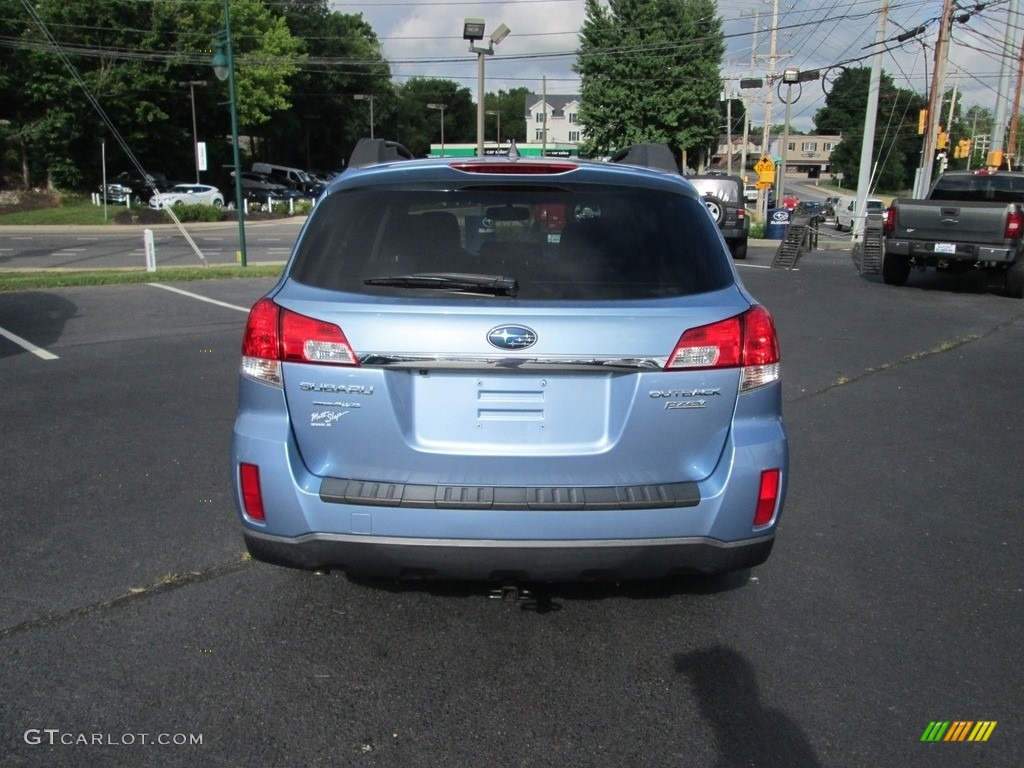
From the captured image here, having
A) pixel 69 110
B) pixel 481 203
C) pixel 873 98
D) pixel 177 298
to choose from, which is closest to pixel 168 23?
pixel 69 110

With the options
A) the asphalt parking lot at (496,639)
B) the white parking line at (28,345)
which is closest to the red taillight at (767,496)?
the asphalt parking lot at (496,639)

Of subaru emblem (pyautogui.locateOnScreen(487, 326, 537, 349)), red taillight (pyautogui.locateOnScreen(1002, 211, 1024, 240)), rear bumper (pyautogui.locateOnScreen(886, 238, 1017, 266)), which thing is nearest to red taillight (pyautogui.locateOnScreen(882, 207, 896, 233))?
rear bumper (pyautogui.locateOnScreen(886, 238, 1017, 266))

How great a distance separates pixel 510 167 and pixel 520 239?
0.31 m

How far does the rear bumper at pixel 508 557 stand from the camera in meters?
3.16

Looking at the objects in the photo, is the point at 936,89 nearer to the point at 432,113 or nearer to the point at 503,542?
the point at 503,542

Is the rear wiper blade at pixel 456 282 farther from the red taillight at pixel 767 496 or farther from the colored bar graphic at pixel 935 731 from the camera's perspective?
the colored bar graphic at pixel 935 731

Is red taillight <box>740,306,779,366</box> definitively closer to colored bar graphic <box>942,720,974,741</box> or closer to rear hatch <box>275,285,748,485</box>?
rear hatch <box>275,285,748,485</box>

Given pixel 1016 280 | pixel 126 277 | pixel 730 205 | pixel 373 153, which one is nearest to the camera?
pixel 373 153

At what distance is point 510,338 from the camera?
3111 millimetres

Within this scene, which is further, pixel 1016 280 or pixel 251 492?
pixel 1016 280

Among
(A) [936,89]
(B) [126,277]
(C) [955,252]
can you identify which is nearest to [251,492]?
(B) [126,277]

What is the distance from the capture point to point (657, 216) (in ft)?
11.4

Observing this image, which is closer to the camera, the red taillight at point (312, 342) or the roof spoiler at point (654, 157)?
the red taillight at point (312, 342)

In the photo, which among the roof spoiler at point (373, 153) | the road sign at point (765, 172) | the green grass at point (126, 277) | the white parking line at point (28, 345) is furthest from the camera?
the road sign at point (765, 172)
